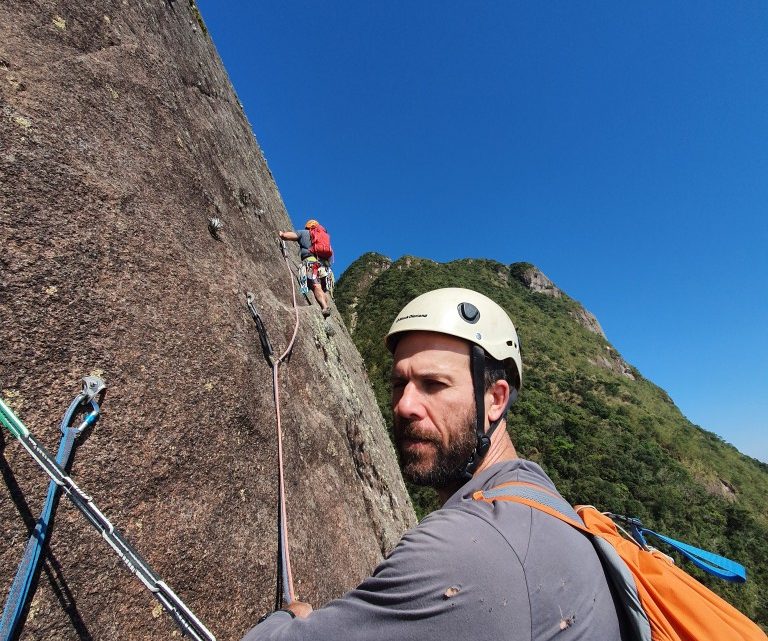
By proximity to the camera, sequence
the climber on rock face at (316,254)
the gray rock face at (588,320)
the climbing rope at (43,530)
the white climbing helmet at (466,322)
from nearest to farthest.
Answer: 1. the climbing rope at (43,530)
2. the white climbing helmet at (466,322)
3. the climber on rock face at (316,254)
4. the gray rock face at (588,320)

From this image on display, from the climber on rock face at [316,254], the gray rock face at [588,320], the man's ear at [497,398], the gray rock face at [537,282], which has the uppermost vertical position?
the gray rock face at [537,282]

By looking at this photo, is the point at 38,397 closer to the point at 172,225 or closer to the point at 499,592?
the point at 172,225

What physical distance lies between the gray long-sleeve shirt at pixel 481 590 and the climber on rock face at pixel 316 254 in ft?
18.6

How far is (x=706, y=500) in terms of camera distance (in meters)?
32.4

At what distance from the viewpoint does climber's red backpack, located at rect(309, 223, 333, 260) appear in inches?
272

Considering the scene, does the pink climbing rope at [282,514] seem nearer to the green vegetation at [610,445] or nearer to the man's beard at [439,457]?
the man's beard at [439,457]

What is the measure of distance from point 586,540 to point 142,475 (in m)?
2.30

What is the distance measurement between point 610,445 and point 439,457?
1513 inches

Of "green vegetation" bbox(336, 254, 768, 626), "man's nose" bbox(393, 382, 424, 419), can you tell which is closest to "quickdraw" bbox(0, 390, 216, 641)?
"man's nose" bbox(393, 382, 424, 419)

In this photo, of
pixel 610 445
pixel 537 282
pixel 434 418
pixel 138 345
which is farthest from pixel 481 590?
pixel 537 282

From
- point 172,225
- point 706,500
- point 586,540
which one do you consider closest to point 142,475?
point 172,225

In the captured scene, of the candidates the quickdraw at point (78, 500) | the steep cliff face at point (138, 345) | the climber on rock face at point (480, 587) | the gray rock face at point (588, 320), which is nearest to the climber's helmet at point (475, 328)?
the climber on rock face at point (480, 587)

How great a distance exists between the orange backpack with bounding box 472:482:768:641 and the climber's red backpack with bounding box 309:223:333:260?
5.83 m

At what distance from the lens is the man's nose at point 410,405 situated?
228cm
